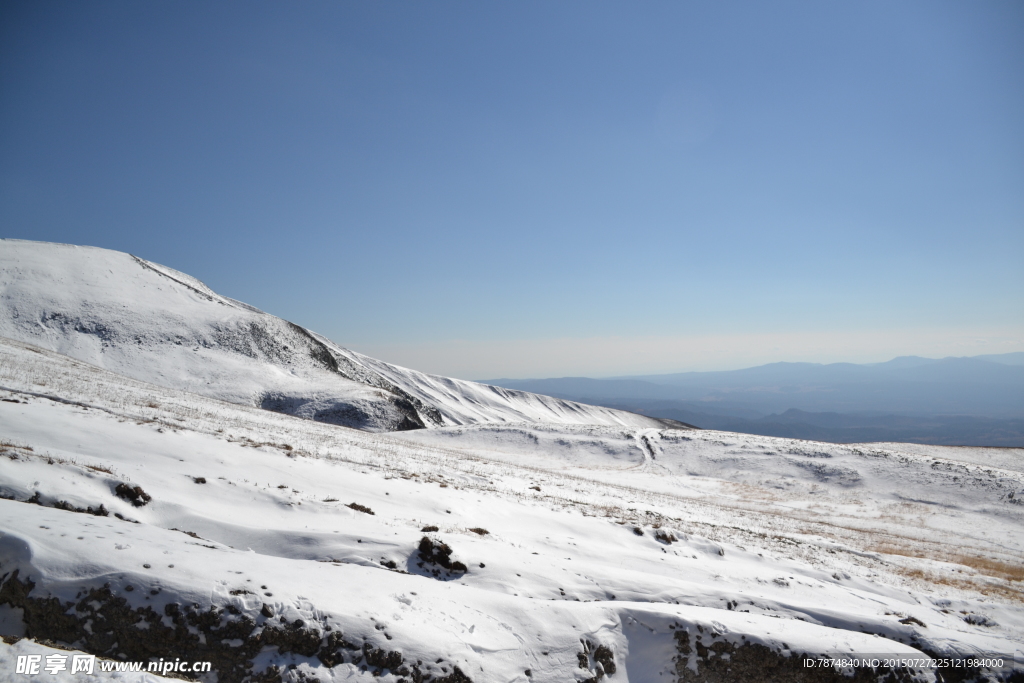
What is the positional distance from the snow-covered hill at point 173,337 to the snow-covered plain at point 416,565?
18.6 meters

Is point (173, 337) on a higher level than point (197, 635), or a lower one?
higher

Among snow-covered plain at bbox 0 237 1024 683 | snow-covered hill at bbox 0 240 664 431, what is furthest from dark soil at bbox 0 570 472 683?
snow-covered hill at bbox 0 240 664 431

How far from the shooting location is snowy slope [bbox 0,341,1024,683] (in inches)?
261

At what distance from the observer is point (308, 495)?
1293 cm

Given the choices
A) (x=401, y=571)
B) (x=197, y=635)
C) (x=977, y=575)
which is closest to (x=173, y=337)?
(x=401, y=571)

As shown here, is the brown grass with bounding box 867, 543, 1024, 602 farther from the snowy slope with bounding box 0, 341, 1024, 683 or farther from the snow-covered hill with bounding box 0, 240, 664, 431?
the snow-covered hill with bounding box 0, 240, 664, 431

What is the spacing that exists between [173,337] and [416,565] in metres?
57.9

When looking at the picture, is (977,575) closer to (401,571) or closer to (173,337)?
(401,571)

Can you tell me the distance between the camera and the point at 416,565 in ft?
32.5

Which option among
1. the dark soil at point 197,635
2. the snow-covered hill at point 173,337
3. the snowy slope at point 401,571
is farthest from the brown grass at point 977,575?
the snow-covered hill at point 173,337

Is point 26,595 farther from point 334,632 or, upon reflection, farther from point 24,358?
point 24,358

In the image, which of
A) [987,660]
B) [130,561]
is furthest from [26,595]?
[987,660]

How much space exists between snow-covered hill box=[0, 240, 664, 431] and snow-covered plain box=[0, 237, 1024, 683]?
1861 centimetres

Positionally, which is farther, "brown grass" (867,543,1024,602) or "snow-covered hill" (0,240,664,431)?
"snow-covered hill" (0,240,664,431)
